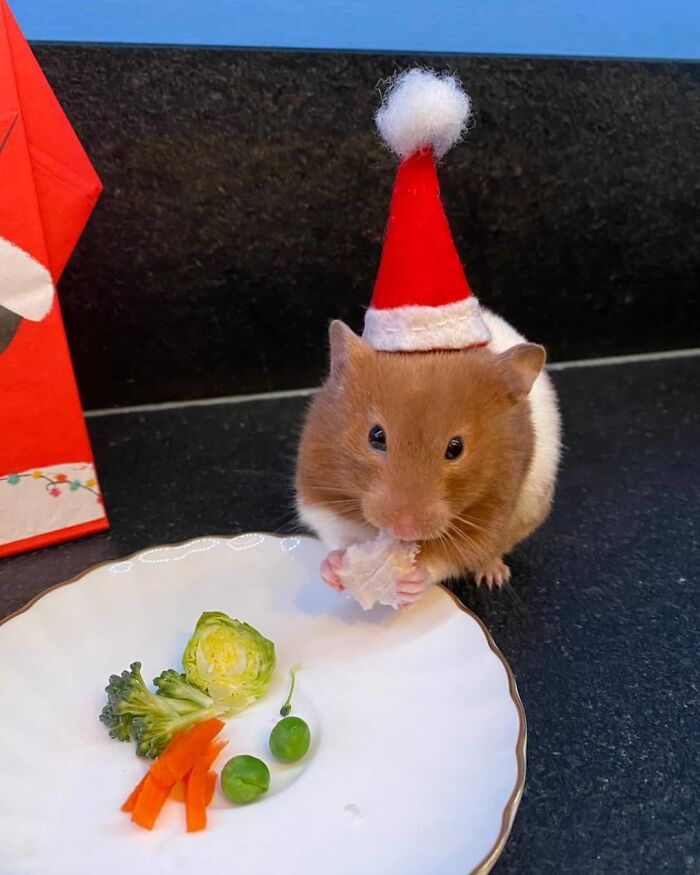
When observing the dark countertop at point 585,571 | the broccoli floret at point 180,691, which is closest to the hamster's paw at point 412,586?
the dark countertop at point 585,571

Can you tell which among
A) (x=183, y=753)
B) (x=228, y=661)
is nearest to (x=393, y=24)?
(x=228, y=661)

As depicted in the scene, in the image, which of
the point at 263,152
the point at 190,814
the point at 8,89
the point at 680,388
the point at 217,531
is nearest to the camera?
the point at 190,814

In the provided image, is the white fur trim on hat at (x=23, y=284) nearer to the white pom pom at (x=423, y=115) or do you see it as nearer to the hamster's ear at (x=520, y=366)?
the white pom pom at (x=423, y=115)

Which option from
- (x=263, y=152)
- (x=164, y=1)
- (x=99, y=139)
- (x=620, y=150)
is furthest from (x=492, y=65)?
(x=99, y=139)

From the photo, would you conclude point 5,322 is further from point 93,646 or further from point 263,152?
point 263,152

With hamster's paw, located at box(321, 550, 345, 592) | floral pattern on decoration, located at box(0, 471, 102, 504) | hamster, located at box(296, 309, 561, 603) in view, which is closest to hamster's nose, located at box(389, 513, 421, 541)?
hamster, located at box(296, 309, 561, 603)

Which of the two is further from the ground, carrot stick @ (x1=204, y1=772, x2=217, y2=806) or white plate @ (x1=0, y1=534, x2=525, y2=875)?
white plate @ (x1=0, y1=534, x2=525, y2=875)

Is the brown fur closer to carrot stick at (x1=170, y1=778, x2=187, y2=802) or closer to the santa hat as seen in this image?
the santa hat
